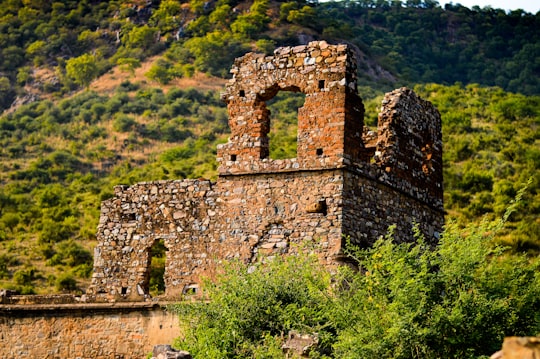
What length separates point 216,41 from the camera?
63156mm

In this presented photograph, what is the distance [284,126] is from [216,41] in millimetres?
20295

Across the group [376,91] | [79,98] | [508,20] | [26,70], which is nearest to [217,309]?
[376,91]

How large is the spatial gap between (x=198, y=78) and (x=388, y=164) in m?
45.9

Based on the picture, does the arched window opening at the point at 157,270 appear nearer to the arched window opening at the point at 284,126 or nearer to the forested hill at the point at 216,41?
the arched window opening at the point at 284,126

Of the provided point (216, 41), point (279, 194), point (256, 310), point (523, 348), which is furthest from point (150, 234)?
point (216, 41)

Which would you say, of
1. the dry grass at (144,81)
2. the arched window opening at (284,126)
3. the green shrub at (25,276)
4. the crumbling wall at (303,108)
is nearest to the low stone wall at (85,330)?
the crumbling wall at (303,108)

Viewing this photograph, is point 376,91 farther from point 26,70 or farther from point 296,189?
point 296,189

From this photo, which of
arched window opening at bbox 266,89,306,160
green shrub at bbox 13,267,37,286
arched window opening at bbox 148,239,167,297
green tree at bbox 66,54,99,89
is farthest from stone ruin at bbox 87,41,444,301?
green tree at bbox 66,54,99,89

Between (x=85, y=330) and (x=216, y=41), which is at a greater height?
(x=216, y=41)

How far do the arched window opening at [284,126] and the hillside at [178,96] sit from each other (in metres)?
0.16

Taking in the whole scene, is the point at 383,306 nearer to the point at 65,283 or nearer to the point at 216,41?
the point at 65,283

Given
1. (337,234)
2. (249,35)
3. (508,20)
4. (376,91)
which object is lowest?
(337,234)

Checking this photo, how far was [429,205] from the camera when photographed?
16906mm

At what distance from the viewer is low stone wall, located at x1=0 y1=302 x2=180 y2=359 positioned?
15.3 metres
